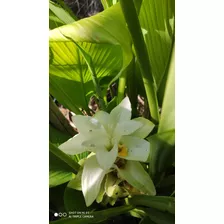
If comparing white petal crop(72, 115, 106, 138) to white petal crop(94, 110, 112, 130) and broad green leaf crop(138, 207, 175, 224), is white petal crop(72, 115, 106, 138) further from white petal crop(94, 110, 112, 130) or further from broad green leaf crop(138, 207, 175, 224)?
broad green leaf crop(138, 207, 175, 224)

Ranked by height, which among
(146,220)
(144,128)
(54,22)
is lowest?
(146,220)

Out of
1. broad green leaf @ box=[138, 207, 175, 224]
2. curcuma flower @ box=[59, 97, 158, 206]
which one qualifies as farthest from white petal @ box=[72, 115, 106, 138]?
broad green leaf @ box=[138, 207, 175, 224]

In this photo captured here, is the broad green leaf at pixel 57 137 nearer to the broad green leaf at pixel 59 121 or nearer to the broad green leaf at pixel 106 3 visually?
the broad green leaf at pixel 59 121

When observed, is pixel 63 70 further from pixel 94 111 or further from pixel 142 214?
pixel 142 214

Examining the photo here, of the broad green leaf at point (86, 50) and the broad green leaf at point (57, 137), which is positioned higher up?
the broad green leaf at point (86, 50)

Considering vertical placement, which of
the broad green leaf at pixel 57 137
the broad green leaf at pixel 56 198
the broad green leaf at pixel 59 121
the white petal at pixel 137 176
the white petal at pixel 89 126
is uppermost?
the white petal at pixel 89 126

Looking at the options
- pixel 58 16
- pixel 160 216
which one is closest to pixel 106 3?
pixel 58 16

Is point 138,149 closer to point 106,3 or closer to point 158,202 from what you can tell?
point 158,202

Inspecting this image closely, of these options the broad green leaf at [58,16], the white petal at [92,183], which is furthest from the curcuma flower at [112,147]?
the broad green leaf at [58,16]
